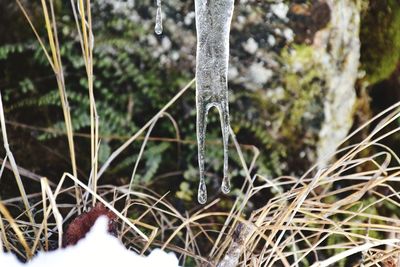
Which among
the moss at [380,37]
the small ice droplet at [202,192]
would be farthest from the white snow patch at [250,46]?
the small ice droplet at [202,192]

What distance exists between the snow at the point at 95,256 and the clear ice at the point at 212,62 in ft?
1.45

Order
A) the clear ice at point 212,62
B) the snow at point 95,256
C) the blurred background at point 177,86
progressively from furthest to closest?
the blurred background at point 177,86, the clear ice at point 212,62, the snow at point 95,256

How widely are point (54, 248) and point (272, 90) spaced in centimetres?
114

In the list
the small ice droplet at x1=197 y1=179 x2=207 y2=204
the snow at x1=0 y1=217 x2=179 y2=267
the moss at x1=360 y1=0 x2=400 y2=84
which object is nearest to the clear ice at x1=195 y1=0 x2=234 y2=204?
the small ice droplet at x1=197 y1=179 x2=207 y2=204

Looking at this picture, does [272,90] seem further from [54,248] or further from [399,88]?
[54,248]

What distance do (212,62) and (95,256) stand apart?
0.75 m

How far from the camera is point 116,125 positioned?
221 cm

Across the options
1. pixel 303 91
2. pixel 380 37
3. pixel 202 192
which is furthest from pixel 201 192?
pixel 380 37

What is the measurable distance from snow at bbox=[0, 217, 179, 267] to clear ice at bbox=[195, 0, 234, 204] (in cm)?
44

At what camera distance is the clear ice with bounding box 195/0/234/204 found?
5.64ft

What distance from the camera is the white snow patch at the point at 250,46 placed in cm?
219

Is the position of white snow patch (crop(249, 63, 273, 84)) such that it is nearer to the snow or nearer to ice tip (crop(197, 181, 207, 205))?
ice tip (crop(197, 181, 207, 205))

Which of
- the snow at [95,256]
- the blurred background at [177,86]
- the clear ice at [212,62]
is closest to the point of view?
the snow at [95,256]

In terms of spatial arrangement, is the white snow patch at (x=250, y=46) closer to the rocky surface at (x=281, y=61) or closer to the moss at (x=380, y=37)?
the rocky surface at (x=281, y=61)
